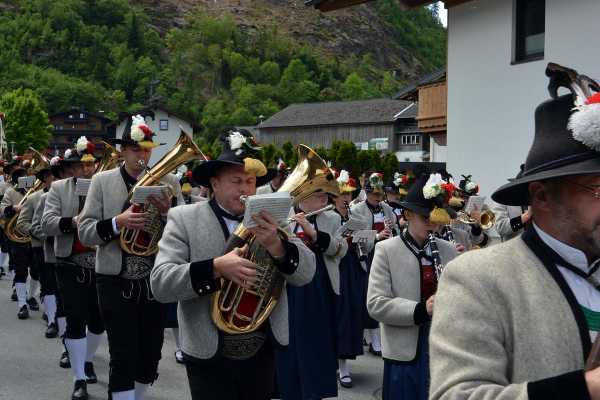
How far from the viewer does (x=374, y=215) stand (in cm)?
1029

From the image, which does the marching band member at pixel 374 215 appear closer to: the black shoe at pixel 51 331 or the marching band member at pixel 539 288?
the black shoe at pixel 51 331

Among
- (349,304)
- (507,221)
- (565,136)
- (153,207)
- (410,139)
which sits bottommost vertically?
(349,304)

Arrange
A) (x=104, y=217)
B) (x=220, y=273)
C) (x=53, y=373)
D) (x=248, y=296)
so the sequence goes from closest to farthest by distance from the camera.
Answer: (x=220, y=273) < (x=248, y=296) < (x=104, y=217) < (x=53, y=373)

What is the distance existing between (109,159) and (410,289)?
4316 mm

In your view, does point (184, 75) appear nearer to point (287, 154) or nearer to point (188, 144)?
point (287, 154)

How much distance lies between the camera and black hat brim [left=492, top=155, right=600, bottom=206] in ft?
6.53

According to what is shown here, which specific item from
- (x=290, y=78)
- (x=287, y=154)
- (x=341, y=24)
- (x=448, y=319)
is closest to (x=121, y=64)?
(x=290, y=78)

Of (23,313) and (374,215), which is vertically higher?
(374,215)

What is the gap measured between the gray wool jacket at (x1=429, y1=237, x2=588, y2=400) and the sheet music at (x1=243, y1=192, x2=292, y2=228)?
1.68 m

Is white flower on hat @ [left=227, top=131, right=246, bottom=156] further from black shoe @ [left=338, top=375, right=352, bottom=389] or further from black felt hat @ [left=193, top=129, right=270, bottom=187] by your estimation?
black shoe @ [left=338, top=375, right=352, bottom=389]

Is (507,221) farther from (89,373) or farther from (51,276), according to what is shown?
(51,276)

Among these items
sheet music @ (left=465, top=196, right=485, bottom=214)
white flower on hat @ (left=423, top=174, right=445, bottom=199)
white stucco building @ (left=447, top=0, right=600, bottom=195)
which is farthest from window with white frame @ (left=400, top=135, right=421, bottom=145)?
white flower on hat @ (left=423, top=174, right=445, bottom=199)

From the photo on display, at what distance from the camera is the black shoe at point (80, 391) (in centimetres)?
678

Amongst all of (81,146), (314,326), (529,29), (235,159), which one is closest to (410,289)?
(235,159)
